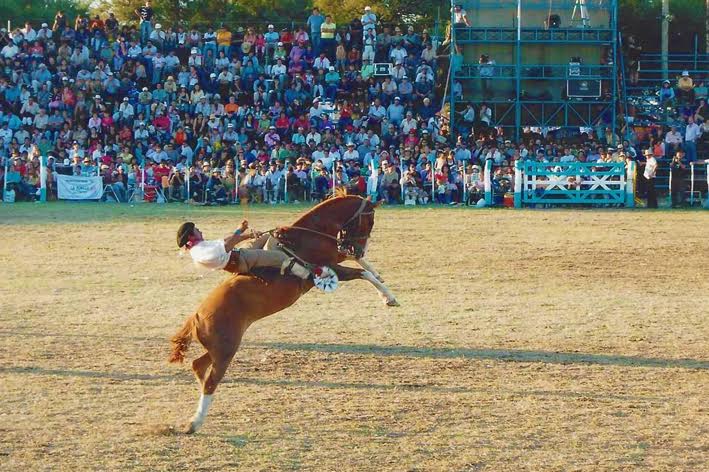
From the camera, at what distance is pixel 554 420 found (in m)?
8.36

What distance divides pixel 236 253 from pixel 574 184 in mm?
21949

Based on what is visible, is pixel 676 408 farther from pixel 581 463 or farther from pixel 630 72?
pixel 630 72

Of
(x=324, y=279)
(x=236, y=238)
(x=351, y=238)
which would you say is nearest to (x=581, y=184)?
(x=351, y=238)

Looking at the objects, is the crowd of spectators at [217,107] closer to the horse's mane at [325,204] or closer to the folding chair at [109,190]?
the folding chair at [109,190]

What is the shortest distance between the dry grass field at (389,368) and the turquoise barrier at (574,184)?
1036cm

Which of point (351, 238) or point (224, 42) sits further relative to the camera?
point (224, 42)

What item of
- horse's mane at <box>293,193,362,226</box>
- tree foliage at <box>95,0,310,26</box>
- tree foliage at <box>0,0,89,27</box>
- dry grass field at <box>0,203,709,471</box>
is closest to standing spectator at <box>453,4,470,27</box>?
tree foliage at <box>95,0,310,26</box>

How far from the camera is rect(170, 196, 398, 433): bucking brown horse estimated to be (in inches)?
326

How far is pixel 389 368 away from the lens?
10266mm

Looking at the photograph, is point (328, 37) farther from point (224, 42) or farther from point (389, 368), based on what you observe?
point (389, 368)

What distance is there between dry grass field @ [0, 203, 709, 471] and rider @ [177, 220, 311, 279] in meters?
1.06

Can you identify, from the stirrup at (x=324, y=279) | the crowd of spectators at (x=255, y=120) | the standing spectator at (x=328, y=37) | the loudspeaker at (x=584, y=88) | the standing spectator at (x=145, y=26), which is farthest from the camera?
the standing spectator at (x=145, y=26)

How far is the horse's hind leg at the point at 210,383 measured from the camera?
8.07 m

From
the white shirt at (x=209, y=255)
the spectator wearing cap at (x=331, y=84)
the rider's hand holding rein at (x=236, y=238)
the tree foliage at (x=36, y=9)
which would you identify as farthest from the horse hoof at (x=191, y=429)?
the tree foliage at (x=36, y=9)
